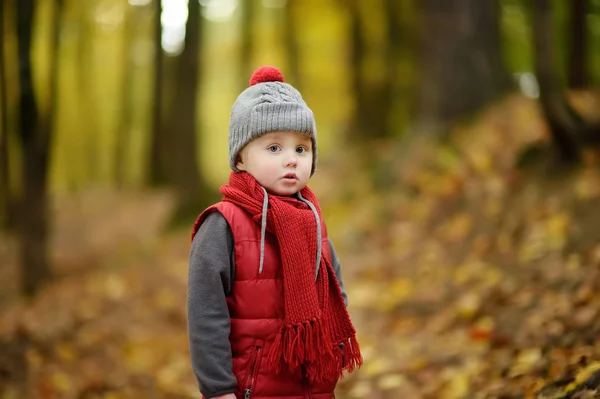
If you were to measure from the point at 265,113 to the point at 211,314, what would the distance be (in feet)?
2.97

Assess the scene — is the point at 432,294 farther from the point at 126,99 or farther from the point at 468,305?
the point at 126,99

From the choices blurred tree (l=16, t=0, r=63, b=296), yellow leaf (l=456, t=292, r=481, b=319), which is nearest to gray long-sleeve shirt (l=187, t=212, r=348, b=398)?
yellow leaf (l=456, t=292, r=481, b=319)

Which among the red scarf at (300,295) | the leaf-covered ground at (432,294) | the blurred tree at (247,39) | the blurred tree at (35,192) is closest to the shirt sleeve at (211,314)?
the red scarf at (300,295)

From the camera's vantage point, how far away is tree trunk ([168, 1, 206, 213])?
13594 millimetres

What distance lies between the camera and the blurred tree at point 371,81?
57.0ft

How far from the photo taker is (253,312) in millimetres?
2775

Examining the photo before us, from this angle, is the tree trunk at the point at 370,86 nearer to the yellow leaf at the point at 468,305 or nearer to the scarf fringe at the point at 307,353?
the yellow leaf at the point at 468,305

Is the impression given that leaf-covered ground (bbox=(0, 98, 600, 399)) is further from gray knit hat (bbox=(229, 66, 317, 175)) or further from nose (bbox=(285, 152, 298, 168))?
gray knit hat (bbox=(229, 66, 317, 175))

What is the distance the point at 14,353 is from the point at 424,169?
20.5 feet

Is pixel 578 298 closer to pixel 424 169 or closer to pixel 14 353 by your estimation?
pixel 424 169

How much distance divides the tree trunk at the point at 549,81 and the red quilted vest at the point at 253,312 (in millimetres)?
5517

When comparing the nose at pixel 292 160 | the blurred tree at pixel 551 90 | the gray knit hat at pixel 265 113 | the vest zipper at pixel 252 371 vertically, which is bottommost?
the vest zipper at pixel 252 371

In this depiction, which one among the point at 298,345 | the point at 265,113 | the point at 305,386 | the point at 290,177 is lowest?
the point at 305,386

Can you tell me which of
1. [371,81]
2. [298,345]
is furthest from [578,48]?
[298,345]
